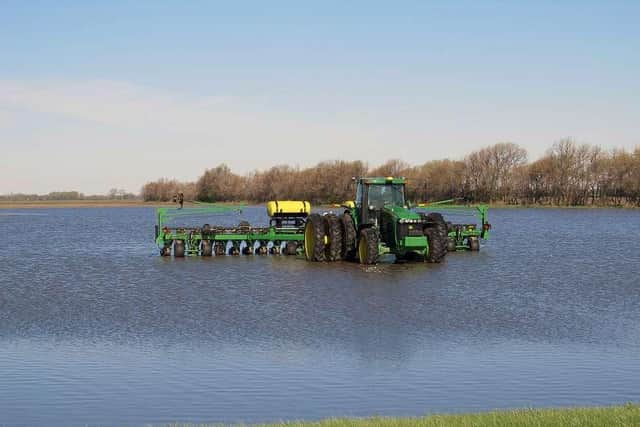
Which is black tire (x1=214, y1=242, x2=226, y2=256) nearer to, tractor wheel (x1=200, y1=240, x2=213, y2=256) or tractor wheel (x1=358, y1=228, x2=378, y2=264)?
tractor wheel (x1=200, y1=240, x2=213, y2=256)

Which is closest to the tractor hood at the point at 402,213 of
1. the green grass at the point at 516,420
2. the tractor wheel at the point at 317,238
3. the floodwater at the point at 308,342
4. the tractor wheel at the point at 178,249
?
the floodwater at the point at 308,342

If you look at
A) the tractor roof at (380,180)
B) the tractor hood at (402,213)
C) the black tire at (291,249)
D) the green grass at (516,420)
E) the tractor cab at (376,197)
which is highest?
the tractor roof at (380,180)

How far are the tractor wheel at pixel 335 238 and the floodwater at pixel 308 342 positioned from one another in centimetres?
168

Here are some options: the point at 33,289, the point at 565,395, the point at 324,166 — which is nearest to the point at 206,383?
the point at 565,395

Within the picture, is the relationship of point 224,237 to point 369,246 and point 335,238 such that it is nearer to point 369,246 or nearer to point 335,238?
point 335,238

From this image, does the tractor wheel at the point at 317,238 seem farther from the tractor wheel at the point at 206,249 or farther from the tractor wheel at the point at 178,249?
the tractor wheel at the point at 178,249

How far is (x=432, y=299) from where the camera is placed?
21609 millimetres

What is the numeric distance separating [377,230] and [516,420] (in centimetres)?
2130

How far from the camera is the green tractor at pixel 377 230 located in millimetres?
29578

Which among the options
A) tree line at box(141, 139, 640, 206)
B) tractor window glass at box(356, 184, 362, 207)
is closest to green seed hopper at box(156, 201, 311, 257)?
tractor window glass at box(356, 184, 362, 207)

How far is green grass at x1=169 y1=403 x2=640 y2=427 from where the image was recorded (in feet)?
29.4

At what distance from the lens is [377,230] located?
1194 inches

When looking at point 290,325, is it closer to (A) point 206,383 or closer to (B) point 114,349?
(B) point 114,349

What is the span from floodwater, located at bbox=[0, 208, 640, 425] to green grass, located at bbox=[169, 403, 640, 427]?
111cm
